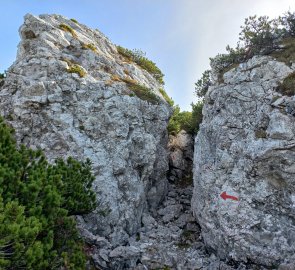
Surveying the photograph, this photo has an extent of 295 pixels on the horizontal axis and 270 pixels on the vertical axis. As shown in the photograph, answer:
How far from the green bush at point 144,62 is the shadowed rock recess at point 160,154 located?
34.7 ft

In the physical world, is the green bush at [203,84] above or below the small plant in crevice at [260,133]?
above

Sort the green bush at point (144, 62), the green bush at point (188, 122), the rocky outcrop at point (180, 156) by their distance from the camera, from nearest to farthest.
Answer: the rocky outcrop at point (180, 156) < the green bush at point (188, 122) < the green bush at point (144, 62)

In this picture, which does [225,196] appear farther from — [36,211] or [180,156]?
[36,211]

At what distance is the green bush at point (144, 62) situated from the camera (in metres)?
42.8

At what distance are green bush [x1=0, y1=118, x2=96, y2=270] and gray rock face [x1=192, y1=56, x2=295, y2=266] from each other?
892 cm

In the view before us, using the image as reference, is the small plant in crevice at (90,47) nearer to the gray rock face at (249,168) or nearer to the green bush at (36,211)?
the gray rock face at (249,168)

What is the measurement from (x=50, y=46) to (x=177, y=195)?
18.5 metres

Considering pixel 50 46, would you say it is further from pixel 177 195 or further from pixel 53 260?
pixel 53 260

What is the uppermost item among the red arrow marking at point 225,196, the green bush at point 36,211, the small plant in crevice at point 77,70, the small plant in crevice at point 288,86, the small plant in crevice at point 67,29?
the small plant in crevice at point 67,29

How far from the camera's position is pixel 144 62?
142 feet

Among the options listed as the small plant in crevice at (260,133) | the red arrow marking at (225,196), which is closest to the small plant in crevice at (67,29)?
the small plant in crevice at (260,133)

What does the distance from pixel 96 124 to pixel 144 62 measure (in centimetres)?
2033

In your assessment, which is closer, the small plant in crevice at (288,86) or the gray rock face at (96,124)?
the small plant in crevice at (288,86)

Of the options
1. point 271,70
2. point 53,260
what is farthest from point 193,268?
point 271,70
